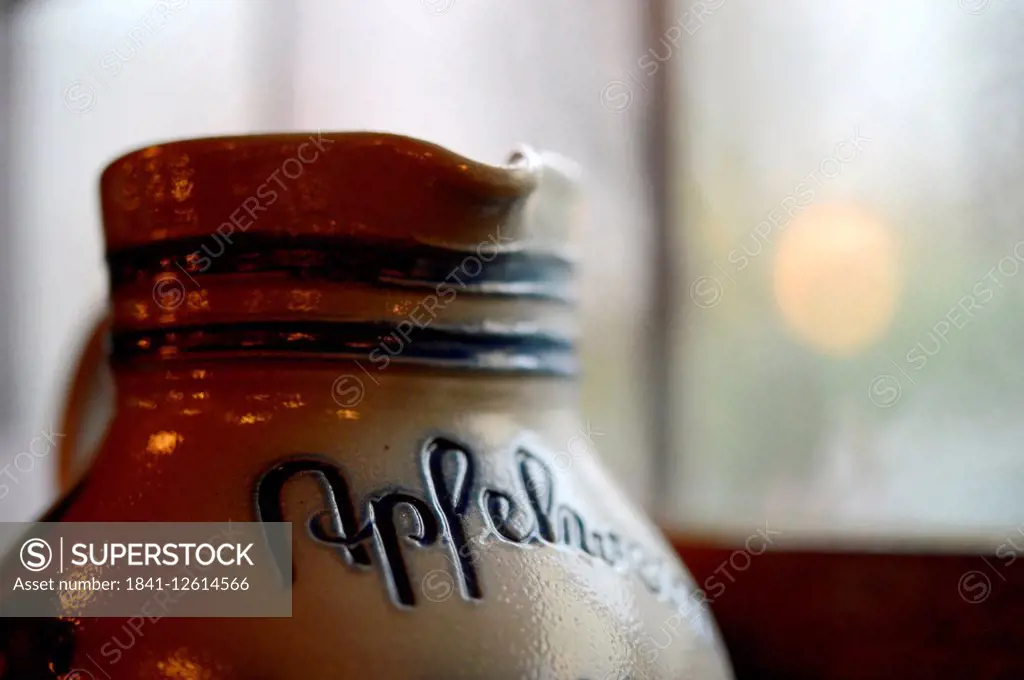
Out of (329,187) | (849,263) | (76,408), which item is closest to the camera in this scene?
(329,187)

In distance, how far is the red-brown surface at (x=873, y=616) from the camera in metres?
0.42

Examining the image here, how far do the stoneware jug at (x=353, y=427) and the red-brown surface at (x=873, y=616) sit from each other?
181 millimetres

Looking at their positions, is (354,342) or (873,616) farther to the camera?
(873,616)

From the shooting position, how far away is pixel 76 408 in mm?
417

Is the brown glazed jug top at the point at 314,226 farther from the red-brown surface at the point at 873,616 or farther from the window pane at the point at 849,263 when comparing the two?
the window pane at the point at 849,263

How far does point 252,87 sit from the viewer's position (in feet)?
2.90

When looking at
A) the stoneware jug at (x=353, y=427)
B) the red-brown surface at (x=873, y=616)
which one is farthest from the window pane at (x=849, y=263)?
the stoneware jug at (x=353, y=427)

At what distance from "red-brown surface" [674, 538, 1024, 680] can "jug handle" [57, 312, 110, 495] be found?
0.32 metres

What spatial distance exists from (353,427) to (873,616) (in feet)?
0.98

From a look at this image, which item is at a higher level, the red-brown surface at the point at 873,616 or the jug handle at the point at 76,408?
the jug handle at the point at 76,408

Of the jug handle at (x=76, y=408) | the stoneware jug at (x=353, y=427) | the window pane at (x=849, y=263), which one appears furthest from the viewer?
the window pane at (x=849, y=263)

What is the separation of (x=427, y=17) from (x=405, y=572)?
0.61 meters

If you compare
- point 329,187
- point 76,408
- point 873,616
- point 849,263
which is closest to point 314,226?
point 329,187

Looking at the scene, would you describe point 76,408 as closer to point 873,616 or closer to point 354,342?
point 354,342
